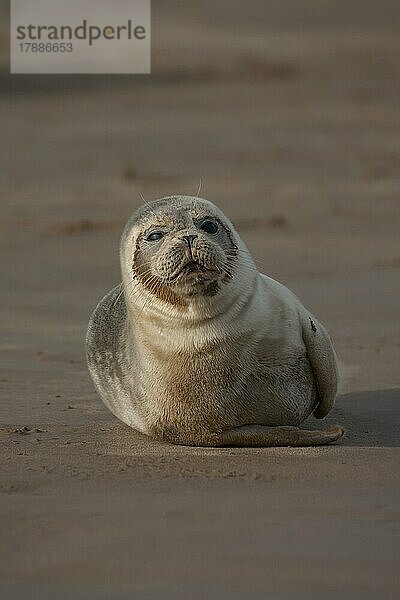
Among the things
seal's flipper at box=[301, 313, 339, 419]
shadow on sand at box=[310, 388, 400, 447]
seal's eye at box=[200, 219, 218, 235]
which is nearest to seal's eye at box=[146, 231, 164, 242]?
seal's eye at box=[200, 219, 218, 235]

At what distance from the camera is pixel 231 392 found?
5320 millimetres

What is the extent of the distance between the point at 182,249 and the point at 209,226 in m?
0.36

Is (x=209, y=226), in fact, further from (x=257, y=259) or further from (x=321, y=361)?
(x=257, y=259)

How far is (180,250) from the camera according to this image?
505 cm

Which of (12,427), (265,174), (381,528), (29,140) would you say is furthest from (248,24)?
(381,528)

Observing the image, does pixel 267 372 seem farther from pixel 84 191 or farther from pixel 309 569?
pixel 84 191

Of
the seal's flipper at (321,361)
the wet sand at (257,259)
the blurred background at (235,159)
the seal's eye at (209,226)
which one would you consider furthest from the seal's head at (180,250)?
the blurred background at (235,159)

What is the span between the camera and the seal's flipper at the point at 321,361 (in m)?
5.55

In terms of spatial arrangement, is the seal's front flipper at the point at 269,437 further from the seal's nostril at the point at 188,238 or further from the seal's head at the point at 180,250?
the seal's nostril at the point at 188,238

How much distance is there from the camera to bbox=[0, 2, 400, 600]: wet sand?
3834 mm

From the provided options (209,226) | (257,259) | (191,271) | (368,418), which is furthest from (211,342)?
(257,259)

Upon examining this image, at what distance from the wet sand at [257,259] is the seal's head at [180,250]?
64 centimetres

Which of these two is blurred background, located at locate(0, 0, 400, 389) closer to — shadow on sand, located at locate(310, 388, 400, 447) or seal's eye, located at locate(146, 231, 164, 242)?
shadow on sand, located at locate(310, 388, 400, 447)

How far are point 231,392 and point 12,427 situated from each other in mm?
1071
